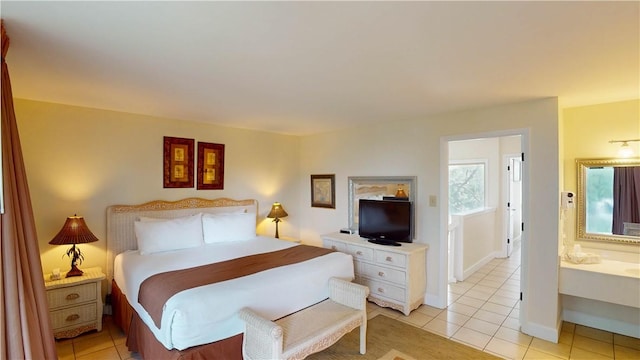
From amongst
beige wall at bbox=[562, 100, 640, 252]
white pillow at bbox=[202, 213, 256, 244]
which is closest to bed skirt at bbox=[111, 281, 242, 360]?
white pillow at bbox=[202, 213, 256, 244]

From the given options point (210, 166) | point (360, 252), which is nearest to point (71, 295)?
point (210, 166)

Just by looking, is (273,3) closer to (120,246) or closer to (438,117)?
Answer: (438,117)

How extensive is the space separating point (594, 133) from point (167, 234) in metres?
4.92

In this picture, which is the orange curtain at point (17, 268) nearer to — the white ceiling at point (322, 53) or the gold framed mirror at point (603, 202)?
the white ceiling at point (322, 53)

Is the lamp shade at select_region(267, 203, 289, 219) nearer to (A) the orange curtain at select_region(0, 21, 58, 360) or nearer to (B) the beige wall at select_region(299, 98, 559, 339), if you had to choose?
(B) the beige wall at select_region(299, 98, 559, 339)

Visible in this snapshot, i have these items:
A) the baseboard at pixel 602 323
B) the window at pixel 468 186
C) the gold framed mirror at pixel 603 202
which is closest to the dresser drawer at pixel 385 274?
the baseboard at pixel 602 323

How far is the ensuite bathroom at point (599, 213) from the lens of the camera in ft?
9.70

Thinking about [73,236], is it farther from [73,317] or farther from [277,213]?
[277,213]

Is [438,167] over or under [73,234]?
over

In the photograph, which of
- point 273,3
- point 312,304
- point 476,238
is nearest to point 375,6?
point 273,3

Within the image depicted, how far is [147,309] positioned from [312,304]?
1.35 m

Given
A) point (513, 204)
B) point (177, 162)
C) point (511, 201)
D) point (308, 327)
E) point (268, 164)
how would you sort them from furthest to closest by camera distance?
point (513, 204)
point (511, 201)
point (268, 164)
point (177, 162)
point (308, 327)

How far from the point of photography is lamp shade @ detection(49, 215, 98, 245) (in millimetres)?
2912

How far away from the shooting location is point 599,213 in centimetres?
329
